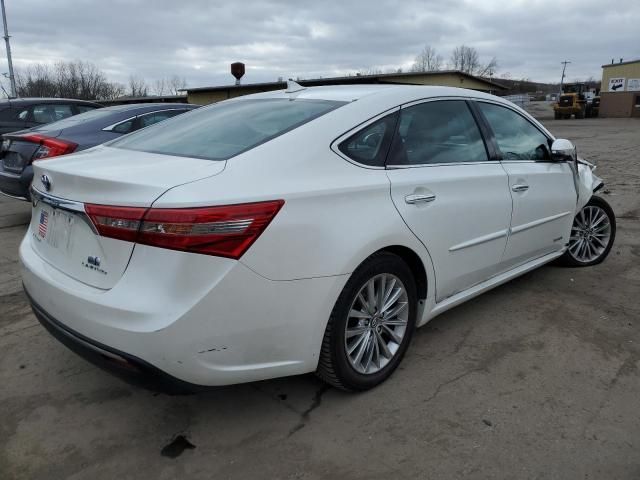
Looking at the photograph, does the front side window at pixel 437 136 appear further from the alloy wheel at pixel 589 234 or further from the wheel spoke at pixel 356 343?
the alloy wheel at pixel 589 234

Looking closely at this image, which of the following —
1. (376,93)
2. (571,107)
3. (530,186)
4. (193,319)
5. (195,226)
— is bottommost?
(193,319)

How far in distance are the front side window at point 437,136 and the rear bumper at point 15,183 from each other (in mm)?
4320

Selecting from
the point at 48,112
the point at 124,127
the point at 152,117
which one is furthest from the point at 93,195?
the point at 48,112

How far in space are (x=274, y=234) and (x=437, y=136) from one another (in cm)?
146

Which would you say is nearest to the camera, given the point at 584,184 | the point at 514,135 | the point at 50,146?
the point at 514,135

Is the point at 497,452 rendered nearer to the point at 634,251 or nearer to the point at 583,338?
the point at 583,338

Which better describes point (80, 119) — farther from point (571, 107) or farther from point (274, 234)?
point (571, 107)

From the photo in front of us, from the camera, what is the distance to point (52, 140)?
18.5 feet

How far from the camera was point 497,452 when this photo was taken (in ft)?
7.72

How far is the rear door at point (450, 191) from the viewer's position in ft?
Result: 9.26

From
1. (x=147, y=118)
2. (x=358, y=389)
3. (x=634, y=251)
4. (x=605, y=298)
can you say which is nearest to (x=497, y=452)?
(x=358, y=389)

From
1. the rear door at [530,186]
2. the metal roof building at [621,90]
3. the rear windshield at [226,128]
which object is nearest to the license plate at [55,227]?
the rear windshield at [226,128]

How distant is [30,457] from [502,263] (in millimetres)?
2922

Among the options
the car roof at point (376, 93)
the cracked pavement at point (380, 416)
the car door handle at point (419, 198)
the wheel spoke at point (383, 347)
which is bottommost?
the cracked pavement at point (380, 416)
